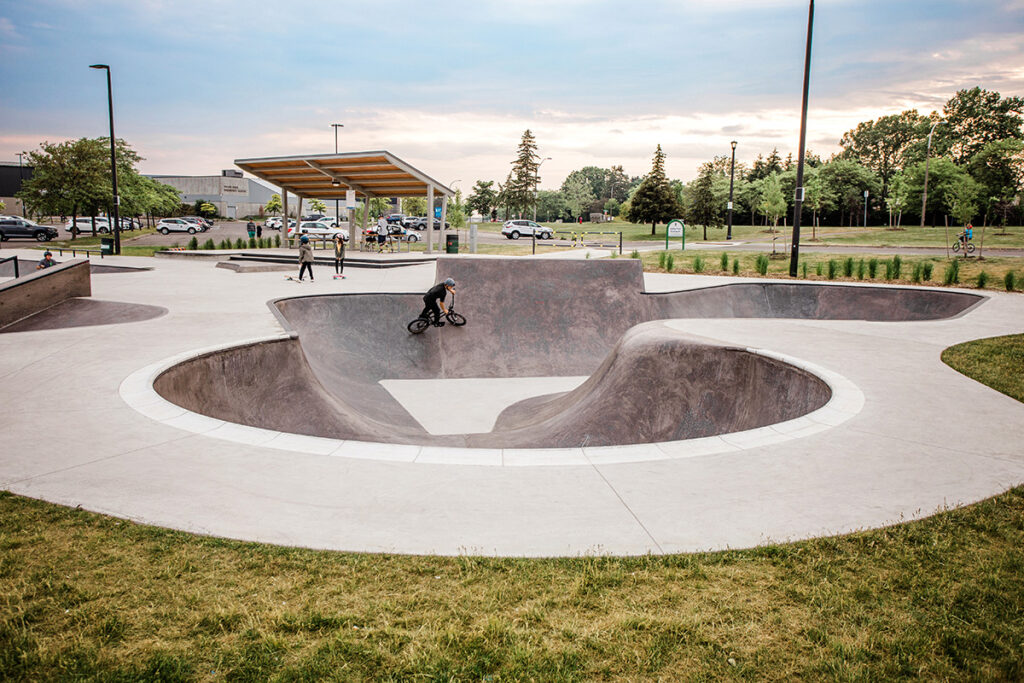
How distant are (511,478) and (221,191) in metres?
100

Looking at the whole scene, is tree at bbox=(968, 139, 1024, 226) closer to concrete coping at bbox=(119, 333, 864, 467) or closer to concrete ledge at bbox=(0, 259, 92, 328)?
concrete coping at bbox=(119, 333, 864, 467)

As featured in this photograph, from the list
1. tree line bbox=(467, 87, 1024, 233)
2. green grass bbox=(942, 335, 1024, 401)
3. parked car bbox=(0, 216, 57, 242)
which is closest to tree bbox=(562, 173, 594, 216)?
tree line bbox=(467, 87, 1024, 233)

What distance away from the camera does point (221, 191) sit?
9206 cm

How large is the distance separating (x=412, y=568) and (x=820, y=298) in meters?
16.5

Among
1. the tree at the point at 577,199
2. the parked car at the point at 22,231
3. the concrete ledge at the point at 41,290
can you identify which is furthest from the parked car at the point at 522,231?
the tree at the point at 577,199

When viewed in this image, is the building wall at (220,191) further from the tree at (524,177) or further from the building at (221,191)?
the tree at (524,177)

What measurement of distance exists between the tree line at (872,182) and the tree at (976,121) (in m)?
0.12

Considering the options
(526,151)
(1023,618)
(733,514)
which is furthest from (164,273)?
(526,151)

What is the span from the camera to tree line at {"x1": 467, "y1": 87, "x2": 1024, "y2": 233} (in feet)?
168

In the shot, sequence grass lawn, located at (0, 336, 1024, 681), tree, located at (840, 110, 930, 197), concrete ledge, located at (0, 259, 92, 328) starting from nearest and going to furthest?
grass lawn, located at (0, 336, 1024, 681) → concrete ledge, located at (0, 259, 92, 328) → tree, located at (840, 110, 930, 197)

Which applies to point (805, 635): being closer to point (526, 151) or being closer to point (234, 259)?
point (234, 259)

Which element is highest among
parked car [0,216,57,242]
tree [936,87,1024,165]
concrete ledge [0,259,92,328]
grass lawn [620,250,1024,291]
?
tree [936,87,1024,165]

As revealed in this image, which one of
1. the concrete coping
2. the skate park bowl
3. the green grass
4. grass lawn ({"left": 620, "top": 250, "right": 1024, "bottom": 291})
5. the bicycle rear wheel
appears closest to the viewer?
the concrete coping

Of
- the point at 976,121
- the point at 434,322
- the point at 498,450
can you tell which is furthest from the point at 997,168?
the point at 498,450
